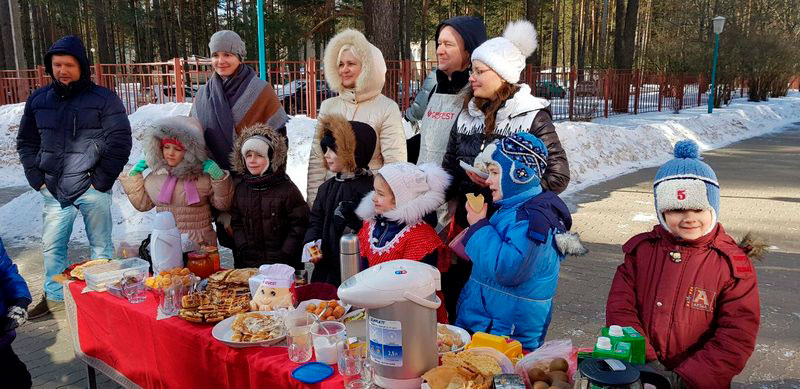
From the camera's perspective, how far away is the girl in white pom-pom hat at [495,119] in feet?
10.1

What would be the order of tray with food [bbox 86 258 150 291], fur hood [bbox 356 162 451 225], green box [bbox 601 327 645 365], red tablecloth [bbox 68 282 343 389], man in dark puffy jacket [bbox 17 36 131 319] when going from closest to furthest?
green box [bbox 601 327 645 365]
red tablecloth [bbox 68 282 343 389]
fur hood [bbox 356 162 451 225]
tray with food [bbox 86 258 150 291]
man in dark puffy jacket [bbox 17 36 131 319]

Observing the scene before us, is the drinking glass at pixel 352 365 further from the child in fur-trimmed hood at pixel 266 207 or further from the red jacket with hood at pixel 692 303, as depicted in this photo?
the child in fur-trimmed hood at pixel 266 207

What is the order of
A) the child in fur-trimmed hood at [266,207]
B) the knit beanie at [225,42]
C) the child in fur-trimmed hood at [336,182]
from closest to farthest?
the child in fur-trimmed hood at [336,182] < the child in fur-trimmed hood at [266,207] < the knit beanie at [225,42]

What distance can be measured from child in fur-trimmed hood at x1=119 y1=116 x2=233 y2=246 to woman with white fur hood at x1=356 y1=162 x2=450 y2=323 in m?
1.46

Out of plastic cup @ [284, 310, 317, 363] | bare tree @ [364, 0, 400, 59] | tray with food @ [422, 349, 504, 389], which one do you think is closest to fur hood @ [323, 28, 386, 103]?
plastic cup @ [284, 310, 317, 363]

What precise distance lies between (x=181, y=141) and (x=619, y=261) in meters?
4.42

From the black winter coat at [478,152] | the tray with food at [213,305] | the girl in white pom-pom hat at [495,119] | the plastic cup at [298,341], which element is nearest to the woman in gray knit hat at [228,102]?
the tray with food at [213,305]

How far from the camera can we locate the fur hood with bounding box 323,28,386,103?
3.74 metres

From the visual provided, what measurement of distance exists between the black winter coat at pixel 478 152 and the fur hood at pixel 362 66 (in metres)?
0.71

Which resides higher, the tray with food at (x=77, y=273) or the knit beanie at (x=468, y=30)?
the knit beanie at (x=468, y=30)

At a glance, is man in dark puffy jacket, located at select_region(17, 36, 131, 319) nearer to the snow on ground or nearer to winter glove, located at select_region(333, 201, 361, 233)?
the snow on ground

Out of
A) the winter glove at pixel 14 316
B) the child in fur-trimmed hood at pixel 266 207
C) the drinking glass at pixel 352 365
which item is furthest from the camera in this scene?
the child in fur-trimmed hood at pixel 266 207

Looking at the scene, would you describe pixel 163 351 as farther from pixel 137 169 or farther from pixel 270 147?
pixel 137 169

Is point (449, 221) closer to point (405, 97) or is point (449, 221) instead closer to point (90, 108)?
point (90, 108)
